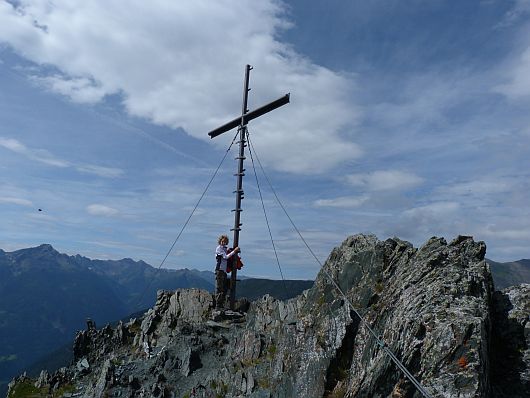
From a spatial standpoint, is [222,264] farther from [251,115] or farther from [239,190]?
[251,115]

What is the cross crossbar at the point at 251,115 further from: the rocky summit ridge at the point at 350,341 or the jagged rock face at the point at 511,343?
the jagged rock face at the point at 511,343

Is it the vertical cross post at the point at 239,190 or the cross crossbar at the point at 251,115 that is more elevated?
the cross crossbar at the point at 251,115

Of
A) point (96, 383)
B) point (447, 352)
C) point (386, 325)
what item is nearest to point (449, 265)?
point (386, 325)

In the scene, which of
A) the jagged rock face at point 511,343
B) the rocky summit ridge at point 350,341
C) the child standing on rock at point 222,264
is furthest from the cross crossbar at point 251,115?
the jagged rock face at point 511,343

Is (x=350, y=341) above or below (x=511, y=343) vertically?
below

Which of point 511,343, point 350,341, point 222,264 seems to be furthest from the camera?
point 222,264

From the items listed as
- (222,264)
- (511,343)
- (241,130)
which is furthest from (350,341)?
(241,130)

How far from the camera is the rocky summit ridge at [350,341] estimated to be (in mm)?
11812

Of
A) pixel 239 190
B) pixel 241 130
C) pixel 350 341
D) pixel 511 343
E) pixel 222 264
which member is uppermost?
pixel 241 130

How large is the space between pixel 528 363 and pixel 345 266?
28.0 ft

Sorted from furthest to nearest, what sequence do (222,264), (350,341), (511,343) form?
(222,264) < (350,341) < (511,343)

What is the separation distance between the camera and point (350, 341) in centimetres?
1608

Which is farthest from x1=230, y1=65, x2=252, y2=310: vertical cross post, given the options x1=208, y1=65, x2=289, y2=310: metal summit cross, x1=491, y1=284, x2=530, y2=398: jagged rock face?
x1=491, y1=284, x2=530, y2=398: jagged rock face

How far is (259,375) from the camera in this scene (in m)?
19.0
